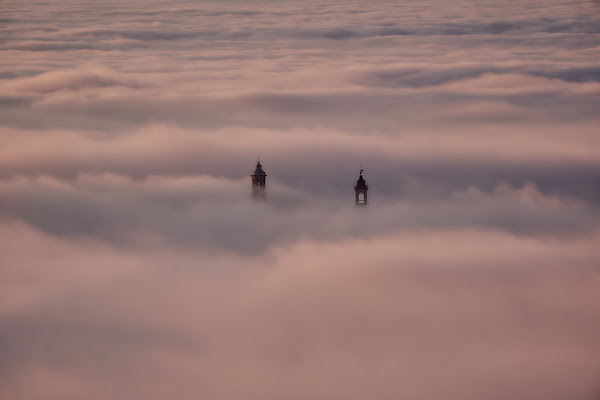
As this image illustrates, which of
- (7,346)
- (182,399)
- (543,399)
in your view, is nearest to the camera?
(543,399)

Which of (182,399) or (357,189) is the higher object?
(357,189)

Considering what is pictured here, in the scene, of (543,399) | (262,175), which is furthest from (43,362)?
(543,399)

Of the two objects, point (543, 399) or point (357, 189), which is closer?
point (543, 399)

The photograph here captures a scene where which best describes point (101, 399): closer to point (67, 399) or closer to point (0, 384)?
point (67, 399)

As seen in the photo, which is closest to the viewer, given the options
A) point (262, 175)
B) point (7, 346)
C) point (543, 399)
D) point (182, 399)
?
point (543, 399)

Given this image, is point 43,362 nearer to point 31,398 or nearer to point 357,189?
point 31,398

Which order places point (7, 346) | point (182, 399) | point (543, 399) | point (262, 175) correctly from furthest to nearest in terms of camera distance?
point (262, 175)
point (7, 346)
point (182, 399)
point (543, 399)

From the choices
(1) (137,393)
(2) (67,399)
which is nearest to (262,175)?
(1) (137,393)

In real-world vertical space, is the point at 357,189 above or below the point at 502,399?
above

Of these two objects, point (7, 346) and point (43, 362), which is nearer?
point (43, 362)
